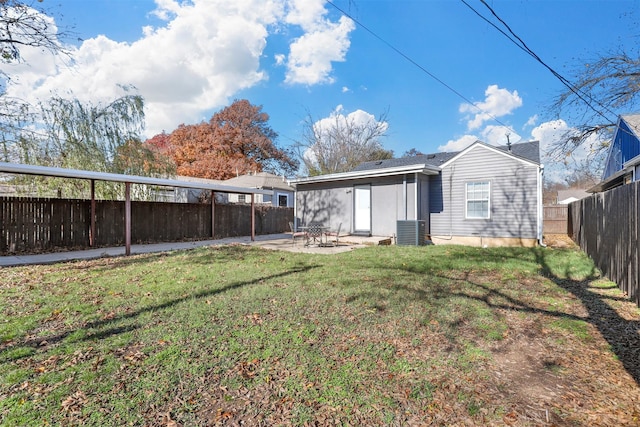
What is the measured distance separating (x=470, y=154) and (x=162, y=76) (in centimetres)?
1780

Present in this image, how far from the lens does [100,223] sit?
35.7 feet

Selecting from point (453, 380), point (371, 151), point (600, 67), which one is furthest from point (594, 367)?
point (371, 151)

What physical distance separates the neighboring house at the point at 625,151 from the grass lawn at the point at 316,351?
518cm

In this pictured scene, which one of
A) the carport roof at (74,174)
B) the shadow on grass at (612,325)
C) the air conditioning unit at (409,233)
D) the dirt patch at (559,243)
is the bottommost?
the shadow on grass at (612,325)

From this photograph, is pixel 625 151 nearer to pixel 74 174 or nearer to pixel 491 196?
pixel 491 196

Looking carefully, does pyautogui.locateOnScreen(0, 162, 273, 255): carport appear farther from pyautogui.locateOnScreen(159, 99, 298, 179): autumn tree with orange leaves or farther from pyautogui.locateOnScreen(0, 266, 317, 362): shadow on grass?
pyautogui.locateOnScreen(159, 99, 298, 179): autumn tree with orange leaves

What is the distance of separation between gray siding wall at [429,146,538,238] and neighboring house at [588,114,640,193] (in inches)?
91.2

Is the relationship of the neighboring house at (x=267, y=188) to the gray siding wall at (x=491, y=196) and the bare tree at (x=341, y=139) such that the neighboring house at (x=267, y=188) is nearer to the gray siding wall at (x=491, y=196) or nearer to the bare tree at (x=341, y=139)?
the bare tree at (x=341, y=139)

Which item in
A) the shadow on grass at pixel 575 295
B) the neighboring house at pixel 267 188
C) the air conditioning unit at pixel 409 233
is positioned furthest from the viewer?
the neighboring house at pixel 267 188

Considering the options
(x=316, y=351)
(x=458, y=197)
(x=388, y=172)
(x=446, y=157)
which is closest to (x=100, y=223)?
(x=388, y=172)

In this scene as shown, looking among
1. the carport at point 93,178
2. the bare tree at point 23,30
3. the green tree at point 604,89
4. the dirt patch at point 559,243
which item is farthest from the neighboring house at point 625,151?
the bare tree at point 23,30

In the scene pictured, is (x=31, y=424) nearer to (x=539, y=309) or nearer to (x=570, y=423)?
(x=570, y=423)

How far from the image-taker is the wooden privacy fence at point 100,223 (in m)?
9.16

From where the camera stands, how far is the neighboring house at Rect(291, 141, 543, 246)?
10.6 metres
